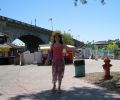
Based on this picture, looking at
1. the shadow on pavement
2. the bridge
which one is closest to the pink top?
the shadow on pavement

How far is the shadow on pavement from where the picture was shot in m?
10.9

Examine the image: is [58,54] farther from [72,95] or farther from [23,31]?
[23,31]

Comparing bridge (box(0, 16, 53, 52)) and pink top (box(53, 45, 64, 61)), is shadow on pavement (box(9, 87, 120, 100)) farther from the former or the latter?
bridge (box(0, 16, 53, 52))

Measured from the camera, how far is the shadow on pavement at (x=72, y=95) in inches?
431

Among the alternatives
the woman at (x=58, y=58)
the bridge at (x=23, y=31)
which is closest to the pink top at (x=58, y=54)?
the woman at (x=58, y=58)

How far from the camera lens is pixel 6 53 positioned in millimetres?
47094

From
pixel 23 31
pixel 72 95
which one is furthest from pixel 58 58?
pixel 23 31

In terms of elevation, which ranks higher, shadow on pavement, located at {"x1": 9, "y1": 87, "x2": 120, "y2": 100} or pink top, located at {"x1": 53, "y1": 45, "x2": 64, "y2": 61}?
pink top, located at {"x1": 53, "y1": 45, "x2": 64, "y2": 61}

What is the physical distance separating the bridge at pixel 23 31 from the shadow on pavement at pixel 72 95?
55979mm

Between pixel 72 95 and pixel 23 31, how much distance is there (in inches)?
2735

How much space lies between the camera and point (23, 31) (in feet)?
264

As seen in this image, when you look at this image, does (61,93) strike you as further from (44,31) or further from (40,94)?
(44,31)

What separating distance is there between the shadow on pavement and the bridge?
5598 centimetres

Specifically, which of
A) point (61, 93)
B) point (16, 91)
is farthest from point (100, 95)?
point (16, 91)
